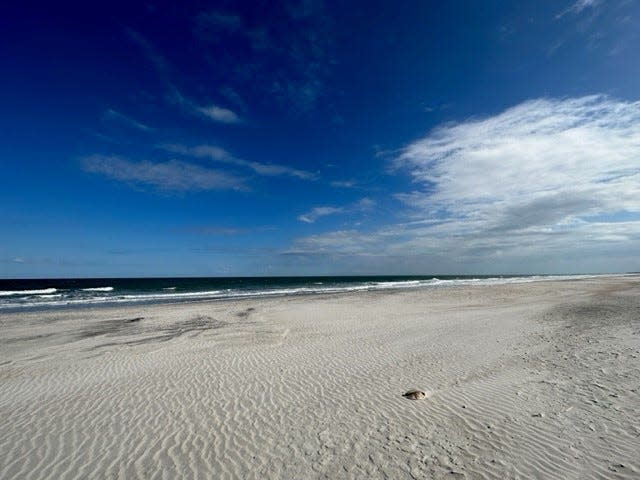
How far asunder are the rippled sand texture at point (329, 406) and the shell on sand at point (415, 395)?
0.50 feet

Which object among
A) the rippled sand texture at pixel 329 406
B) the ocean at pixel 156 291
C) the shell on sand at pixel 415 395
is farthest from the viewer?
the ocean at pixel 156 291

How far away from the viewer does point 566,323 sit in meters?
16.0

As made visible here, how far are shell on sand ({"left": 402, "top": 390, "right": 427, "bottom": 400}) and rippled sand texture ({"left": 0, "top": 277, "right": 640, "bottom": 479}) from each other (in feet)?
0.50

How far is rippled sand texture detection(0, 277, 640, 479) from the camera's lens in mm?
5270

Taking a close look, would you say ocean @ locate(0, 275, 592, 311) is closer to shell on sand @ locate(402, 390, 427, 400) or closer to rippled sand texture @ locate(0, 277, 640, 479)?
rippled sand texture @ locate(0, 277, 640, 479)

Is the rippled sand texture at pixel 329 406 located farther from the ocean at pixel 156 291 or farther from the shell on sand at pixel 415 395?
the ocean at pixel 156 291

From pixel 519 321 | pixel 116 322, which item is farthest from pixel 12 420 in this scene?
pixel 519 321

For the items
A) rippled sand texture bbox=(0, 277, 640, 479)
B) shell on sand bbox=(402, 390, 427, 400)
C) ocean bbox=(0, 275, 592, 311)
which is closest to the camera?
rippled sand texture bbox=(0, 277, 640, 479)

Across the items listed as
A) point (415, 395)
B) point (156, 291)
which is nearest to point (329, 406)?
point (415, 395)

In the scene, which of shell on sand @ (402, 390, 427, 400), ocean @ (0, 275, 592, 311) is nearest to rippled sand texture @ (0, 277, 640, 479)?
shell on sand @ (402, 390, 427, 400)

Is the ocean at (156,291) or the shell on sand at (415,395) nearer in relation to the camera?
the shell on sand at (415,395)

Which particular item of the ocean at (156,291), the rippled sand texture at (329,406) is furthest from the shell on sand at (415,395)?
Result: the ocean at (156,291)

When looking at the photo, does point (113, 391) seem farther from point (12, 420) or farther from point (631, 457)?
point (631, 457)

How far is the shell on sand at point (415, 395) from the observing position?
760 centimetres
